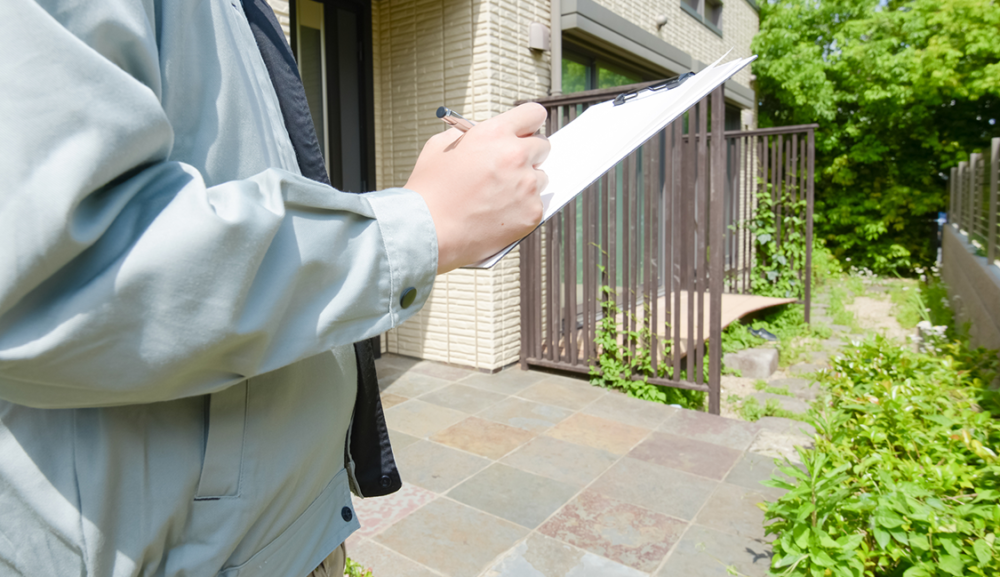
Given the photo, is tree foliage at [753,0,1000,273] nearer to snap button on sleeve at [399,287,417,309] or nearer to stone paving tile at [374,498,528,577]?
stone paving tile at [374,498,528,577]

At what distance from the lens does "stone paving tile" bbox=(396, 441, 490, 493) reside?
3250mm

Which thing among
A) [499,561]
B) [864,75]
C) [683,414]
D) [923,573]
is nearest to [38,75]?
[923,573]

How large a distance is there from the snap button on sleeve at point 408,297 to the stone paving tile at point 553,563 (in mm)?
2089

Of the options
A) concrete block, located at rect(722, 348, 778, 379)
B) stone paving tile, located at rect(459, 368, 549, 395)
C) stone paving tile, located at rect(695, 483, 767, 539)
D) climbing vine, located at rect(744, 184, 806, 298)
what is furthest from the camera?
climbing vine, located at rect(744, 184, 806, 298)

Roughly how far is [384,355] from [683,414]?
105 inches

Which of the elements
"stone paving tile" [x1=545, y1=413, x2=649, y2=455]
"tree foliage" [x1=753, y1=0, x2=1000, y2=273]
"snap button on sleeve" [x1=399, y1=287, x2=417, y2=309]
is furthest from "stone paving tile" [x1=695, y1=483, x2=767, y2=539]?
"tree foliage" [x1=753, y1=0, x2=1000, y2=273]

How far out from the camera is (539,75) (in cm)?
539

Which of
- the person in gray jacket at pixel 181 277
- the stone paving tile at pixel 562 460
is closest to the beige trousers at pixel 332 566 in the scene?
the person in gray jacket at pixel 181 277

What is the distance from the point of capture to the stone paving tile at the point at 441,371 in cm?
507

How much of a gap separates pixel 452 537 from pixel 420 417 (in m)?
1.50

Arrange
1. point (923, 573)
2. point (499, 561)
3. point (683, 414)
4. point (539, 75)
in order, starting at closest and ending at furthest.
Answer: point (923, 573)
point (499, 561)
point (683, 414)
point (539, 75)

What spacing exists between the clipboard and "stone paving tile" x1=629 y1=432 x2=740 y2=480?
8.72ft

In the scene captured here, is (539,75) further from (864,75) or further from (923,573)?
(864,75)

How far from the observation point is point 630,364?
15.6 feet
